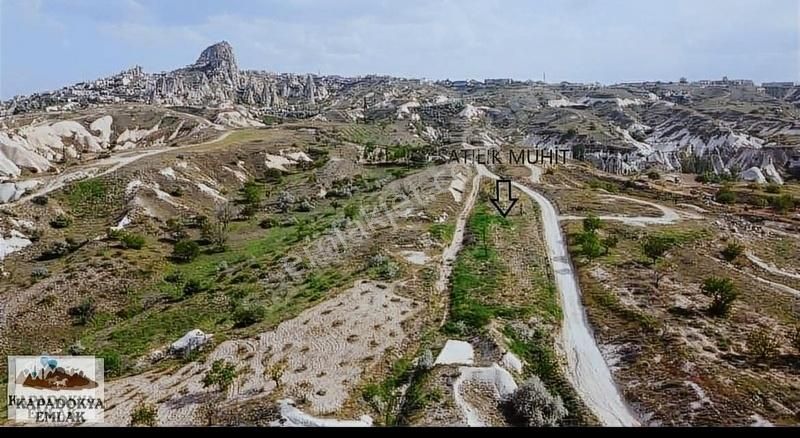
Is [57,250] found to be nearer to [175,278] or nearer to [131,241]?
[131,241]

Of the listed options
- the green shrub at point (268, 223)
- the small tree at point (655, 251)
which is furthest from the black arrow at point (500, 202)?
the green shrub at point (268, 223)

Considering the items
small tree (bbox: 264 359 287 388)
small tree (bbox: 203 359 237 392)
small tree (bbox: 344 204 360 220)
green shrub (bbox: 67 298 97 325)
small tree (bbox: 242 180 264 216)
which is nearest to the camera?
small tree (bbox: 203 359 237 392)

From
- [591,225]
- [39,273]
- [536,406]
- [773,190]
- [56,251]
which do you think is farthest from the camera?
Answer: [773,190]

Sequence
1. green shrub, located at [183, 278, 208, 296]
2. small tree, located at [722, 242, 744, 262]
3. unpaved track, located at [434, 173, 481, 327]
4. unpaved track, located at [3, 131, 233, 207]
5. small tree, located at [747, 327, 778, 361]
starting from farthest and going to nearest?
unpaved track, located at [3, 131, 233, 207], small tree, located at [722, 242, 744, 262], green shrub, located at [183, 278, 208, 296], unpaved track, located at [434, 173, 481, 327], small tree, located at [747, 327, 778, 361]

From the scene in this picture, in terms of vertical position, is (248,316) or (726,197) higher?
(726,197)

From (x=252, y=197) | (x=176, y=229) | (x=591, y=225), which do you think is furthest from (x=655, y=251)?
(x=252, y=197)

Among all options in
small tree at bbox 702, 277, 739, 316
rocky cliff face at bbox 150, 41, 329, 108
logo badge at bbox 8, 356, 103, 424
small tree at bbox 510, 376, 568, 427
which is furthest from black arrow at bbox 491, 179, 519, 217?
rocky cliff face at bbox 150, 41, 329, 108

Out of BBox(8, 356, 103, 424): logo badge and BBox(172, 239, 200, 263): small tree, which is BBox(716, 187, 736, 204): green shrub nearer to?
BBox(172, 239, 200, 263): small tree
